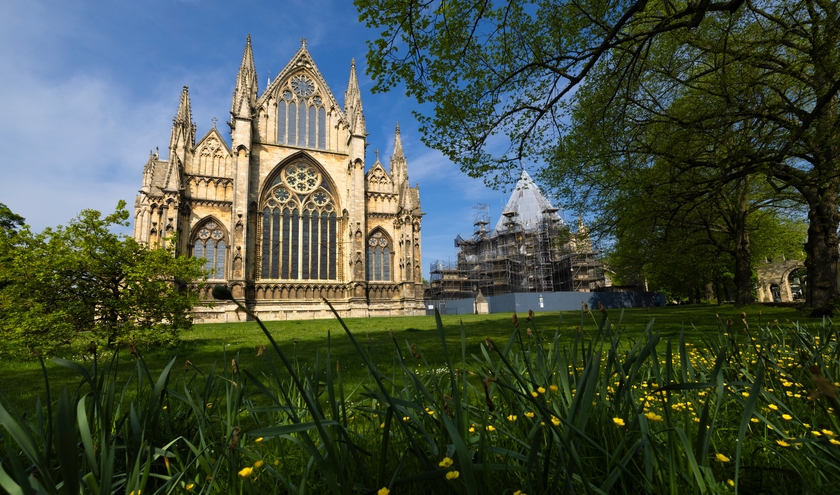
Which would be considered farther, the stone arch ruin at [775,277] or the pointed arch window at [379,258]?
the stone arch ruin at [775,277]

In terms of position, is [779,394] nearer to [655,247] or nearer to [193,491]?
[193,491]

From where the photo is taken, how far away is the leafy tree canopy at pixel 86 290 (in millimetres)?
7555

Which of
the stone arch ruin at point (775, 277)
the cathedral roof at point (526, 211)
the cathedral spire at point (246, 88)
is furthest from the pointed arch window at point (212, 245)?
the stone arch ruin at point (775, 277)

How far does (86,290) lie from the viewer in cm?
834

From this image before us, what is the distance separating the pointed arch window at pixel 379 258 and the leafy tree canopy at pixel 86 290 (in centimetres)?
1948

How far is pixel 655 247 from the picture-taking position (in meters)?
18.2

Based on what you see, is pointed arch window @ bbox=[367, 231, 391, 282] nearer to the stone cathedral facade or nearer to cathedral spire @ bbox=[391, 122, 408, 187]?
the stone cathedral facade

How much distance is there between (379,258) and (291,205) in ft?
23.8

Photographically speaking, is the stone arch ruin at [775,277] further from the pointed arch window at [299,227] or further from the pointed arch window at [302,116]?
the pointed arch window at [302,116]

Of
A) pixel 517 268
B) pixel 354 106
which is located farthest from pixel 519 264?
pixel 354 106

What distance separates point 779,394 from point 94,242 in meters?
10.8

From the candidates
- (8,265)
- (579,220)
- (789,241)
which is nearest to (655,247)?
(579,220)

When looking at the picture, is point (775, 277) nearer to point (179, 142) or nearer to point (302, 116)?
point (302, 116)

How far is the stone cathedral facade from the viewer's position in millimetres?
24562
